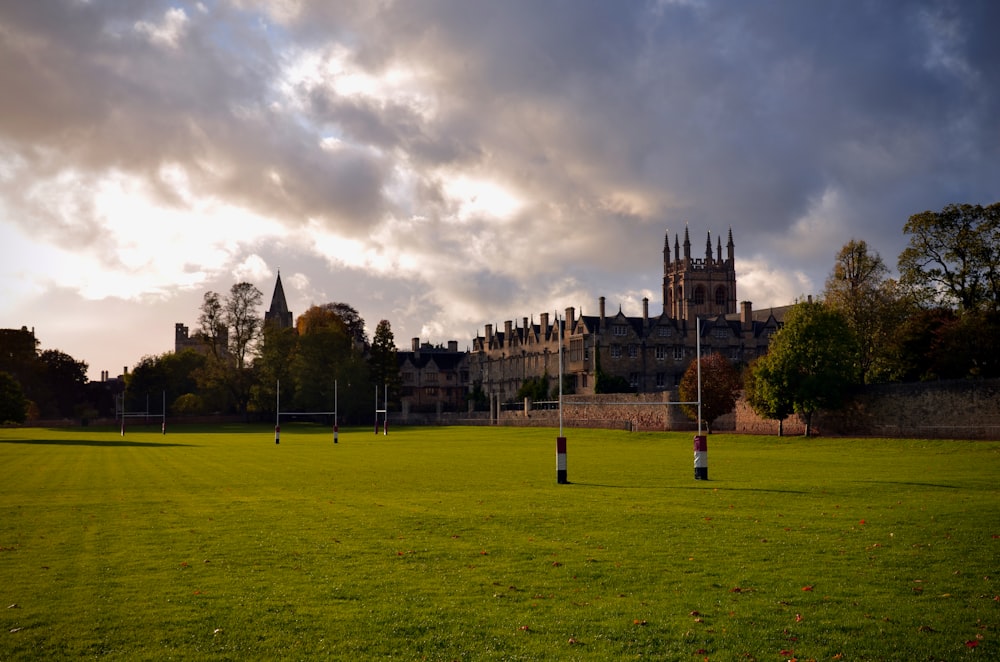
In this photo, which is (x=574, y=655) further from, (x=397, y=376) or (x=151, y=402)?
(x=151, y=402)

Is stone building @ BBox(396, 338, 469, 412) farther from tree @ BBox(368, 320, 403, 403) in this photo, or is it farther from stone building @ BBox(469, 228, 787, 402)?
tree @ BBox(368, 320, 403, 403)

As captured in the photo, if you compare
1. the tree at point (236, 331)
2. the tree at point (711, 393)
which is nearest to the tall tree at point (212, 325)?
the tree at point (236, 331)

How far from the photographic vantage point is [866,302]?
67.3m

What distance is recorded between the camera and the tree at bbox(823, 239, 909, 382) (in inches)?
2598

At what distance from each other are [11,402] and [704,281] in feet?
379

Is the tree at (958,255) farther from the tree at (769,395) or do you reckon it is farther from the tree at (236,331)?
the tree at (236,331)

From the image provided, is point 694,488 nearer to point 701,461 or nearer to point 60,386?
point 701,461

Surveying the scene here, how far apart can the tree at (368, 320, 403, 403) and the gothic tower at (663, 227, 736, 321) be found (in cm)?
6225

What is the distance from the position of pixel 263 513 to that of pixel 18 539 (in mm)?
5001

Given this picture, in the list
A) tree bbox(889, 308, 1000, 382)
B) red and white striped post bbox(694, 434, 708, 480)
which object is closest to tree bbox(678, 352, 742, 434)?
tree bbox(889, 308, 1000, 382)

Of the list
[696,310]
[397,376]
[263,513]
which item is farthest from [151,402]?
[263,513]

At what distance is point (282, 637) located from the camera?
390 inches

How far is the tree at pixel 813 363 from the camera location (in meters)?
59.4

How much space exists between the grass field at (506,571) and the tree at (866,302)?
41.8m
